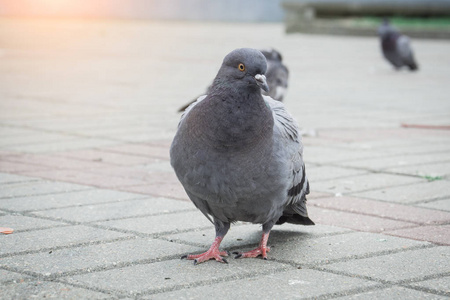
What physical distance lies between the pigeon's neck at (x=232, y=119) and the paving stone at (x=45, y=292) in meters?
0.73

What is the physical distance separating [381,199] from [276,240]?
0.97m

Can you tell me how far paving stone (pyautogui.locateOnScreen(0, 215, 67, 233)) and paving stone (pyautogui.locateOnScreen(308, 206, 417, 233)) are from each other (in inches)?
52.5

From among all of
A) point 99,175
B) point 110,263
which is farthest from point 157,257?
point 99,175

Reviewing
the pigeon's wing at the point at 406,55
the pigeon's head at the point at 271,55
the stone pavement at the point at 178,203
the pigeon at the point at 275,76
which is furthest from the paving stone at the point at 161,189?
the pigeon's wing at the point at 406,55

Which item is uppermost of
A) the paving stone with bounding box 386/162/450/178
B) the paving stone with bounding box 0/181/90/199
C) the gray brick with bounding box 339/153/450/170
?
the paving stone with bounding box 0/181/90/199

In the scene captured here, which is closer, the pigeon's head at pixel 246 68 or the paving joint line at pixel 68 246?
the pigeon's head at pixel 246 68

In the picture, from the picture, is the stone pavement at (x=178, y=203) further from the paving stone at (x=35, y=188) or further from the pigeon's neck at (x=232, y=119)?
the pigeon's neck at (x=232, y=119)

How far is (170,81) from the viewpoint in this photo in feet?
33.0

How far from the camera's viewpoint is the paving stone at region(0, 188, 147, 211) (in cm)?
385

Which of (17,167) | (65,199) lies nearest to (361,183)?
(65,199)

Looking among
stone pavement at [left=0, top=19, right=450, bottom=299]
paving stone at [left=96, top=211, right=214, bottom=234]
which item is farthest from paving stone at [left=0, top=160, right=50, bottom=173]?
paving stone at [left=96, top=211, right=214, bottom=234]

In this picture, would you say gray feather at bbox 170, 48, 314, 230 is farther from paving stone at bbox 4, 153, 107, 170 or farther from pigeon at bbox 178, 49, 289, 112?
pigeon at bbox 178, 49, 289, 112

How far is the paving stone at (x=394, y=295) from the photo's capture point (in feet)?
8.81

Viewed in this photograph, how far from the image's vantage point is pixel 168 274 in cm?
291
